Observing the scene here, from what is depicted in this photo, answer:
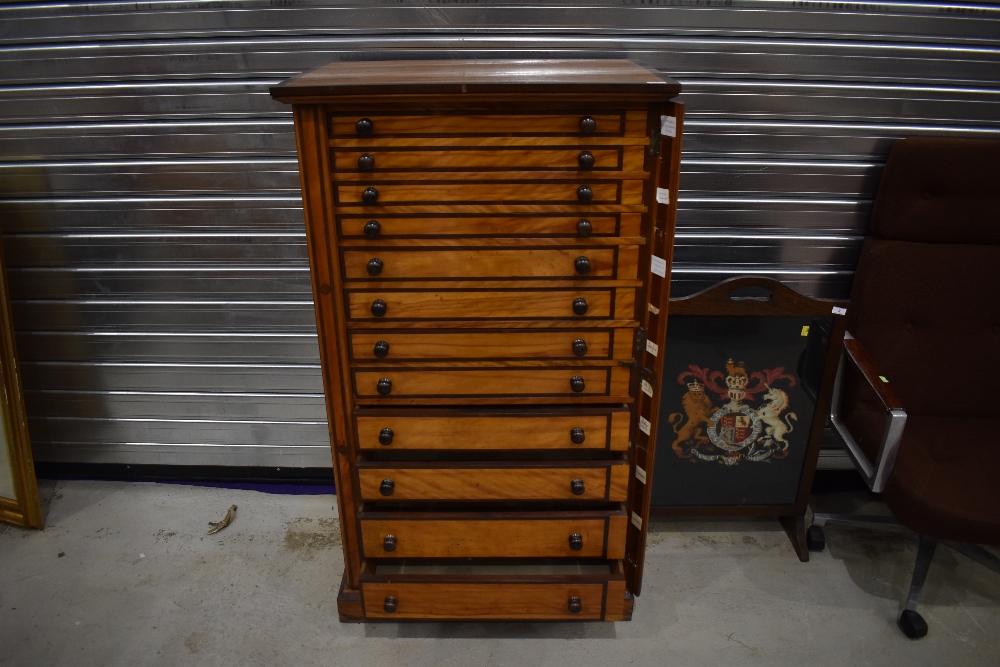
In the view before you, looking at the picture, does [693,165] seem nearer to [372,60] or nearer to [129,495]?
[372,60]

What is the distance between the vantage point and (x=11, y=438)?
2727 mm

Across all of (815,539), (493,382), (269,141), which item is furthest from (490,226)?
(815,539)

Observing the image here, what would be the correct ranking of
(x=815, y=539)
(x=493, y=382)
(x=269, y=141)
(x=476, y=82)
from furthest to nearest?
(x=815, y=539) → (x=269, y=141) → (x=493, y=382) → (x=476, y=82)

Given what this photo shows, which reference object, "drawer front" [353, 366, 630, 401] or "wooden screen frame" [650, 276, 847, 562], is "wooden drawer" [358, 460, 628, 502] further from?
"wooden screen frame" [650, 276, 847, 562]

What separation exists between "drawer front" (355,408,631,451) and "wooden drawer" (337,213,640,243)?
1.84 ft

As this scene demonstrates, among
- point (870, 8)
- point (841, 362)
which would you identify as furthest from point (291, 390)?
point (870, 8)

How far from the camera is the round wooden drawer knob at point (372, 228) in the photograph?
183cm

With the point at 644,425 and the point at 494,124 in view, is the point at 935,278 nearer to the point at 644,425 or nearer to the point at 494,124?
the point at 644,425

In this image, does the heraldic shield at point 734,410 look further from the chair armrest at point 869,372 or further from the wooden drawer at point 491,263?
the wooden drawer at point 491,263

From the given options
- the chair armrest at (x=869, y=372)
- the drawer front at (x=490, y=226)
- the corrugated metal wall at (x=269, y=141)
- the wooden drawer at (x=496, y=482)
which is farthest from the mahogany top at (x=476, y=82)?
the chair armrest at (x=869, y=372)

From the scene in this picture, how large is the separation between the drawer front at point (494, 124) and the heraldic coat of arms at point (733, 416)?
1135mm

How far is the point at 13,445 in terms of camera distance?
108 inches

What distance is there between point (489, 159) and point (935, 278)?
1.78 metres

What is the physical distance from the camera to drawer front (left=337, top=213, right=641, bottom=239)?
184 centimetres
